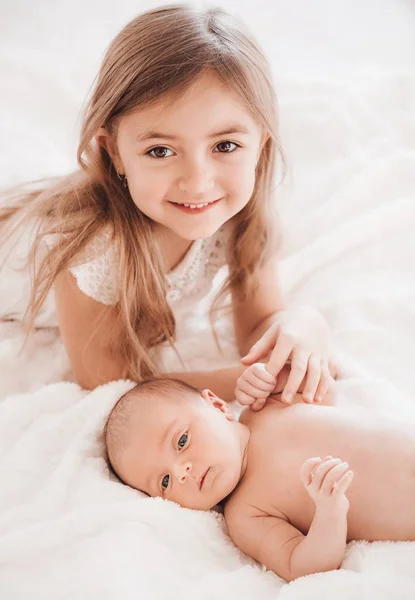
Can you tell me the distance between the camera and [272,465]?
3.48ft

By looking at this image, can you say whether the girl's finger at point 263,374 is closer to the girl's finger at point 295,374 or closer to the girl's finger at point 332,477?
the girl's finger at point 295,374

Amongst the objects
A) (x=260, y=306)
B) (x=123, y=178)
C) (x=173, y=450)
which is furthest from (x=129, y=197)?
(x=173, y=450)

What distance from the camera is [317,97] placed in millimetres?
1851

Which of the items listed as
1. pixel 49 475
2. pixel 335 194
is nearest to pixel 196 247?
pixel 335 194

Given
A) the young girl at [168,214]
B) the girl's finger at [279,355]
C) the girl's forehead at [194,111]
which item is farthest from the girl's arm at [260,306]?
the girl's forehead at [194,111]

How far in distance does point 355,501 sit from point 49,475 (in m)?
0.46

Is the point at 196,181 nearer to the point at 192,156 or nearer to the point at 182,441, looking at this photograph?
the point at 192,156

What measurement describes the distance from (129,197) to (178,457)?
478 mm

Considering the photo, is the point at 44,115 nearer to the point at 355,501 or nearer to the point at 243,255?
the point at 243,255

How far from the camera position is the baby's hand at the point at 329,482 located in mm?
895

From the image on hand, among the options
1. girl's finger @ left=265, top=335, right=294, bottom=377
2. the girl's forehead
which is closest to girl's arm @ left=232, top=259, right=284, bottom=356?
girl's finger @ left=265, top=335, right=294, bottom=377

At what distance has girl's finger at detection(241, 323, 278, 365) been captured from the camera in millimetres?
1199

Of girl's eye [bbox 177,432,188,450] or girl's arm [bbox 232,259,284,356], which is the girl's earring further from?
girl's eye [bbox 177,432,188,450]

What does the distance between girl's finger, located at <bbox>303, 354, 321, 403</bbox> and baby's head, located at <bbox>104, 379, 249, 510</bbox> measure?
142 mm
